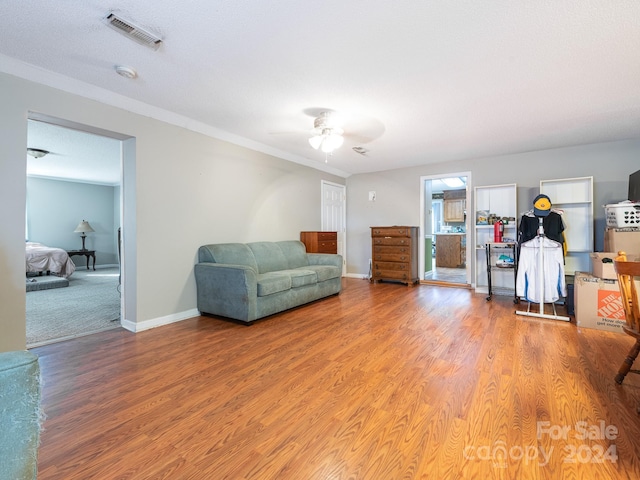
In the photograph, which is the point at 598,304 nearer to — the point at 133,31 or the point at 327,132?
the point at 327,132

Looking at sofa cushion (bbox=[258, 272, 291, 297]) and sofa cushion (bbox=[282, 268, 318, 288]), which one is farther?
sofa cushion (bbox=[282, 268, 318, 288])

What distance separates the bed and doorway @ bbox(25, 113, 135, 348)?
1.00 feet

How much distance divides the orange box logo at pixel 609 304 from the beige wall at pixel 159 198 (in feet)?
13.6

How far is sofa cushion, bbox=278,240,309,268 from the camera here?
473 cm

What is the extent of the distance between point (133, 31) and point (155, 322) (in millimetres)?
2670

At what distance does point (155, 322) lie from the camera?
3279 mm

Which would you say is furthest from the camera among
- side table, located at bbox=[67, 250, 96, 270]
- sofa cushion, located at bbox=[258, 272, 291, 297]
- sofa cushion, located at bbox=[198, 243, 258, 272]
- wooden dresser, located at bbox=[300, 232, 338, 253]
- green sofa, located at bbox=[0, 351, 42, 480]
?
side table, located at bbox=[67, 250, 96, 270]

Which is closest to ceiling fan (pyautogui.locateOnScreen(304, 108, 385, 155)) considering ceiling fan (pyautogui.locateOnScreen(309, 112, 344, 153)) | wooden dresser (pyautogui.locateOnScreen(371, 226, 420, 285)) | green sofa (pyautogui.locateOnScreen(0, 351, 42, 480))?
ceiling fan (pyautogui.locateOnScreen(309, 112, 344, 153))

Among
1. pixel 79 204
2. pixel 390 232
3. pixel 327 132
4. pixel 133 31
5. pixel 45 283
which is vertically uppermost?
pixel 133 31

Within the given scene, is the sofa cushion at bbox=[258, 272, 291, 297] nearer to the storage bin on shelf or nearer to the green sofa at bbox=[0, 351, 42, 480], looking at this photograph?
the green sofa at bbox=[0, 351, 42, 480]

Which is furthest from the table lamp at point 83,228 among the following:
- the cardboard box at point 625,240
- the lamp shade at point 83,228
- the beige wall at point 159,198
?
the cardboard box at point 625,240

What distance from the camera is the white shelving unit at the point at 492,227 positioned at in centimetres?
503

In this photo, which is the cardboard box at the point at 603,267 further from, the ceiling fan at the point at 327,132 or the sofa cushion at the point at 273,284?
the sofa cushion at the point at 273,284

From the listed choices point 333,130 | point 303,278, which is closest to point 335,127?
point 333,130
